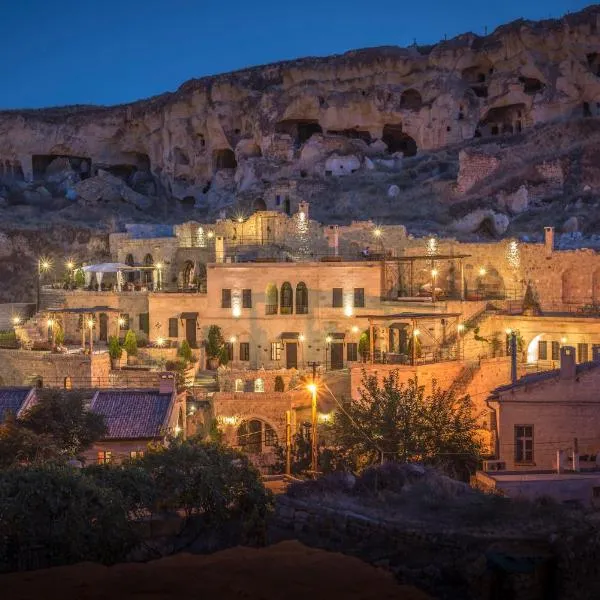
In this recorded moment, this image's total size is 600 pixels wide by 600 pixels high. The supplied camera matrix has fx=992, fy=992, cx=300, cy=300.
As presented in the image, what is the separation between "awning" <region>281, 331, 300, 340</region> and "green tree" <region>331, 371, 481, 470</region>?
1020cm

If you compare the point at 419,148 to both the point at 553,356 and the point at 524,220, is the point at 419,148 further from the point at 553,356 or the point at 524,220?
the point at 553,356

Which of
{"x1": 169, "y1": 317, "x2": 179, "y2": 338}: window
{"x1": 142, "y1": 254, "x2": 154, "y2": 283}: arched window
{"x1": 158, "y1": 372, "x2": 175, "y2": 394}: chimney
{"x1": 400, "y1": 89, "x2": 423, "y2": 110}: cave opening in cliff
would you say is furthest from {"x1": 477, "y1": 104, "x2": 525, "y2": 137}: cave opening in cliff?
{"x1": 158, "y1": 372, "x2": 175, "y2": 394}: chimney

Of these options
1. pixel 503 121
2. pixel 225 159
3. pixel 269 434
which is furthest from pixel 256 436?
pixel 225 159

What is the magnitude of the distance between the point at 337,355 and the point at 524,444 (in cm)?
1282

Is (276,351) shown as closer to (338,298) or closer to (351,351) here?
(351,351)

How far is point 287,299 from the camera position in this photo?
37.1 meters

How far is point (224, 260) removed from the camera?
39938 millimetres

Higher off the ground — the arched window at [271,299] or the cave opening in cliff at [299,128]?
the cave opening in cliff at [299,128]

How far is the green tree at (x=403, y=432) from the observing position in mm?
24422

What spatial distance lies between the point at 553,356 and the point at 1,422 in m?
17.7

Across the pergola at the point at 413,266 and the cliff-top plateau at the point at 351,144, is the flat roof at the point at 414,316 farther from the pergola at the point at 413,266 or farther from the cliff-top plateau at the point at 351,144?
the cliff-top plateau at the point at 351,144

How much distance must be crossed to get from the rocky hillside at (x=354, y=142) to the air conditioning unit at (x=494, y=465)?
62.6 feet

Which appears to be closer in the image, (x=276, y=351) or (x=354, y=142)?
(x=276, y=351)

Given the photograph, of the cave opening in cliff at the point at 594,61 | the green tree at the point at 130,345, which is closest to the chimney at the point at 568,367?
the green tree at the point at 130,345
